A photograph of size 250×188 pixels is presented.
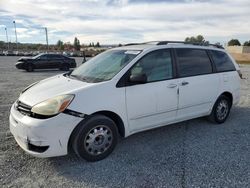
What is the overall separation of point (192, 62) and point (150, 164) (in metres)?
2.32

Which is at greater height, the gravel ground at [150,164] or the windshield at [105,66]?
the windshield at [105,66]

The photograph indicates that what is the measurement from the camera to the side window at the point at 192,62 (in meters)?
4.87

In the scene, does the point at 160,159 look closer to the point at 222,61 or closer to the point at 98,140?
the point at 98,140

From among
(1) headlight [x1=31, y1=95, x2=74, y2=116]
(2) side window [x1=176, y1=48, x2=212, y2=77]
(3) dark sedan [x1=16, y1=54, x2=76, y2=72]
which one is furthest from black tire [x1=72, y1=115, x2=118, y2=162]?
(3) dark sedan [x1=16, y1=54, x2=76, y2=72]

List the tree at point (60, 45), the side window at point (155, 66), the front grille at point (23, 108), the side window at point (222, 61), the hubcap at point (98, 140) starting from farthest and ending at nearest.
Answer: the tree at point (60, 45)
the side window at point (222, 61)
the side window at point (155, 66)
the hubcap at point (98, 140)
the front grille at point (23, 108)

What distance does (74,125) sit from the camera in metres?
→ 3.58

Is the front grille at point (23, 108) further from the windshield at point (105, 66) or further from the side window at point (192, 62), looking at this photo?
the side window at point (192, 62)

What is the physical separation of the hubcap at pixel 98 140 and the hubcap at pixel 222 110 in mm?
2794

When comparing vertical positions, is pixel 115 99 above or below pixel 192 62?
below

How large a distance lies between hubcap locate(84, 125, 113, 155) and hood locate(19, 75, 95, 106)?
0.66 meters

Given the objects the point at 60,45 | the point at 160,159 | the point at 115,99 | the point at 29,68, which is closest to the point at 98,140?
the point at 115,99

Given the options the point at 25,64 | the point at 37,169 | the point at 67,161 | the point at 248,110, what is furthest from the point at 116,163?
the point at 25,64

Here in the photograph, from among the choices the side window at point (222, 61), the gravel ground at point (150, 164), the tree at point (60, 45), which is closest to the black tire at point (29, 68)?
the gravel ground at point (150, 164)

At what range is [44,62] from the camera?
2020cm
